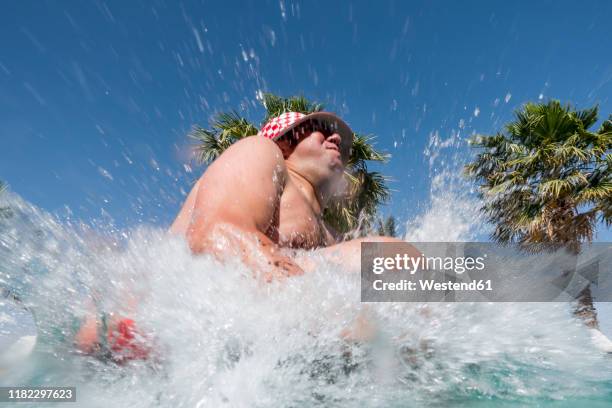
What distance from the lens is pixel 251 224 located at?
101 cm

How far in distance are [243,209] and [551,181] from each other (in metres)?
7.46

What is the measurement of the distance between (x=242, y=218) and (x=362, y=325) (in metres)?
0.39

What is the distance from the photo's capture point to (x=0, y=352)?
120 centimetres

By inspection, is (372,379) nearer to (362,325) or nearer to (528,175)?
(362,325)

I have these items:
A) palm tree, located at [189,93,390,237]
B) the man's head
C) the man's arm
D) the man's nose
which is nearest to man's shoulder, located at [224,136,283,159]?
the man's arm

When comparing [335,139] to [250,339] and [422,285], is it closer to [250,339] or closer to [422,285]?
[422,285]

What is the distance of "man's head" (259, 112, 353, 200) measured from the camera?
5.84 ft

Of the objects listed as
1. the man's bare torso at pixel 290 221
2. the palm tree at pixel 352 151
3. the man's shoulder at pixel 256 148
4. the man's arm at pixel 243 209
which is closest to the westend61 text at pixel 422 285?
the man's arm at pixel 243 209

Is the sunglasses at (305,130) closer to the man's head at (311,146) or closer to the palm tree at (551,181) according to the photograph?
the man's head at (311,146)

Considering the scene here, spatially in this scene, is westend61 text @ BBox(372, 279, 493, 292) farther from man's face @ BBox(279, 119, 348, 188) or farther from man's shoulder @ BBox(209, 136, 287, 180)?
man's face @ BBox(279, 119, 348, 188)

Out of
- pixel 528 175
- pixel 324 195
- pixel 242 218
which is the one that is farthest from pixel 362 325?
pixel 528 175

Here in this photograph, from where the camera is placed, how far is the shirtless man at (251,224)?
0.91 metres

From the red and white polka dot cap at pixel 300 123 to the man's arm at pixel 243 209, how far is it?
1.92 ft

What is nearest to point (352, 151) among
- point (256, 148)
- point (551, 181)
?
point (551, 181)
